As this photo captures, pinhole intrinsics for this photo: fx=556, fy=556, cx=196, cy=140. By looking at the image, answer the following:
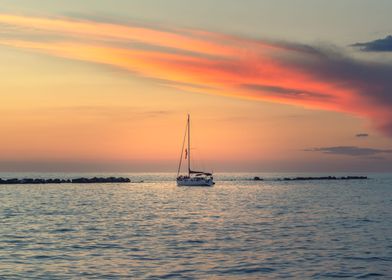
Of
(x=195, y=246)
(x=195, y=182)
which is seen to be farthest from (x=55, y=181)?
(x=195, y=246)

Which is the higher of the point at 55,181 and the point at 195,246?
the point at 55,181

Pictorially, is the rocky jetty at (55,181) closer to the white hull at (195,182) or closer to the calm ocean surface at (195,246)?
the white hull at (195,182)

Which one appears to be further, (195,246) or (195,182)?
(195,182)

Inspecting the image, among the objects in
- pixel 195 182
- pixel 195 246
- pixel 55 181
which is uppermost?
pixel 55 181

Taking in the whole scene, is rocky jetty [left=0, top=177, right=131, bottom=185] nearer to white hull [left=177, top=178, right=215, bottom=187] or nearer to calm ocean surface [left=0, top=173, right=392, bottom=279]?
white hull [left=177, top=178, right=215, bottom=187]

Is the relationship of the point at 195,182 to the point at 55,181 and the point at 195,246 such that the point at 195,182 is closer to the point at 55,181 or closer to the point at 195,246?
the point at 55,181

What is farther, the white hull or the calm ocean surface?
the white hull

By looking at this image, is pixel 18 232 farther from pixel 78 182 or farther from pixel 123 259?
pixel 78 182

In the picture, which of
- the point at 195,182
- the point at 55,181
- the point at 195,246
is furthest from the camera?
the point at 55,181

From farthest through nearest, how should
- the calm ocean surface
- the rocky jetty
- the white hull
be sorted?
1. the rocky jetty
2. the white hull
3. the calm ocean surface

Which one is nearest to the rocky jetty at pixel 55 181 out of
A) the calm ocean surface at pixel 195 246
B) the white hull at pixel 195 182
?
the white hull at pixel 195 182

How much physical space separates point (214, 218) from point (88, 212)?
1722 cm

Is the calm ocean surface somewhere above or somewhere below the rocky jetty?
below

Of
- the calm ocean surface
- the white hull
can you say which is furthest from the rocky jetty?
the calm ocean surface
